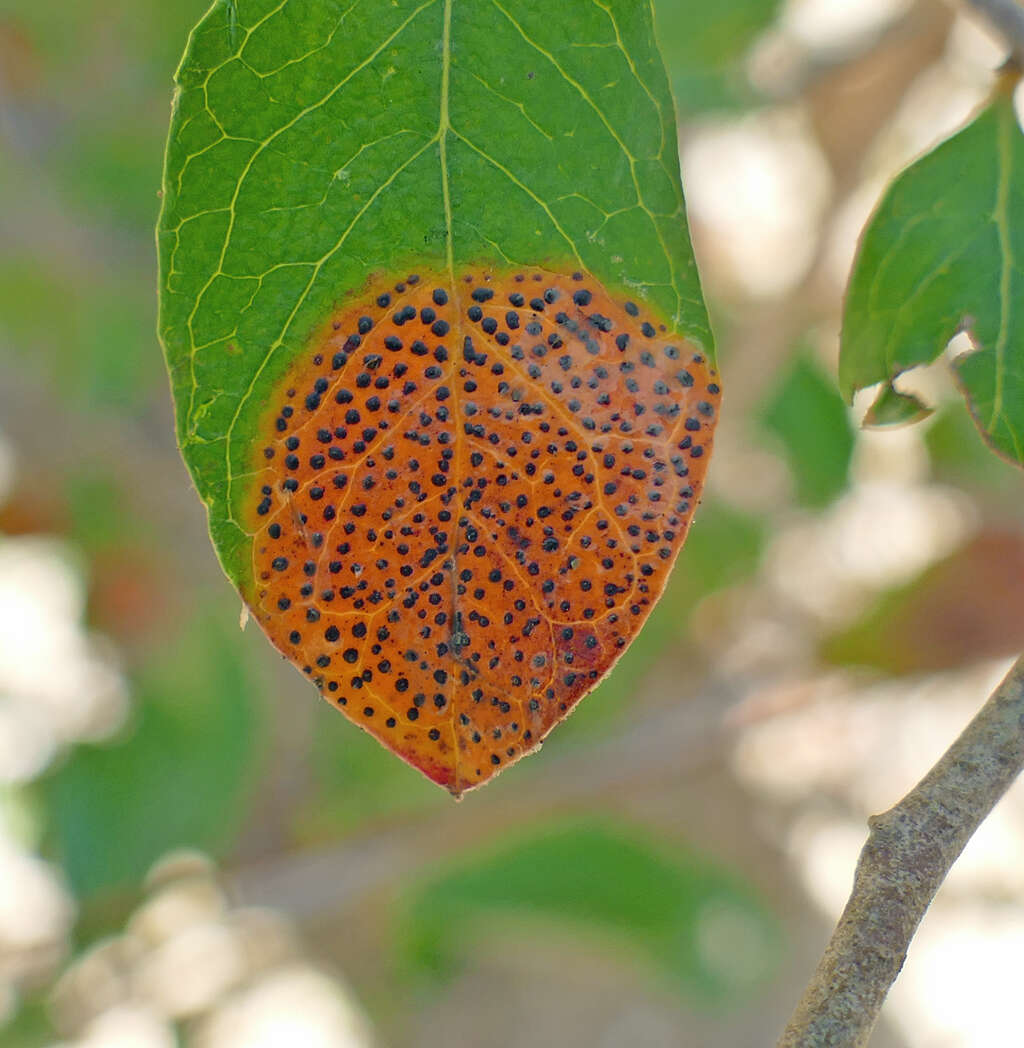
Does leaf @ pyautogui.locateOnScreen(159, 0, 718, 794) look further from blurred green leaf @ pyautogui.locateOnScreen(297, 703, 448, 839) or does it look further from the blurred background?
blurred green leaf @ pyautogui.locateOnScreen(297, 703, 448, 839)

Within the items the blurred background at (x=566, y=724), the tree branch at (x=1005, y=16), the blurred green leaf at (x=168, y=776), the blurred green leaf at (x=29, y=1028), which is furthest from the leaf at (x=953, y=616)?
the tree branch at (x=1005, y=16)

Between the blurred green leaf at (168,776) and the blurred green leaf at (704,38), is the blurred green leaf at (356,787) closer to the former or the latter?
the blurred green leaf at (168,776)

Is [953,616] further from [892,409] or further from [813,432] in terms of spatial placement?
[892,409]

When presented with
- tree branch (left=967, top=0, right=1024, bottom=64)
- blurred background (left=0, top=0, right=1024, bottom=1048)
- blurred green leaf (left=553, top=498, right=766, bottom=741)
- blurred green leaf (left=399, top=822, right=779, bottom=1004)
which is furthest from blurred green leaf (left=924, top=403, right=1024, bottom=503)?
tree branch (left=967, top=0, right=1024, bottom=64)

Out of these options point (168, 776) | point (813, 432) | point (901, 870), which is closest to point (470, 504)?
point (901, 870)

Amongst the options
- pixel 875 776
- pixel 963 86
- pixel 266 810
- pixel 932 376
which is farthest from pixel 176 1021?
pixel 963 86

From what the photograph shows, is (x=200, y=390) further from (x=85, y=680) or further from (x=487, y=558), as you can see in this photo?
(x=85, y=680)

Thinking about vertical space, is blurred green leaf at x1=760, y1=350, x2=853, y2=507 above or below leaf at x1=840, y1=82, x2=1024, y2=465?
above
